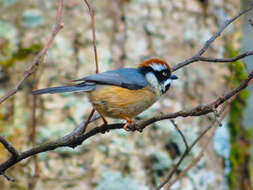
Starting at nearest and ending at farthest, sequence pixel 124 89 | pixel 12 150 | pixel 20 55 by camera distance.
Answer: pixel 12 150 < pixel 124 89 < pixel 20 55

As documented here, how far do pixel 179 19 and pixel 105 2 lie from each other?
2.60 ft

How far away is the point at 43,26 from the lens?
389 centimetres

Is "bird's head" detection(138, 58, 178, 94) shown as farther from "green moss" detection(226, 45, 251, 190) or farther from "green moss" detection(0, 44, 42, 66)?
"green moss" detection(226, 45, 251, 190)

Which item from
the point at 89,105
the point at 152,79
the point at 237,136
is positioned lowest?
the point at 237,136

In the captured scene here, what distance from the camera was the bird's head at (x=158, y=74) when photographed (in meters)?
3.23

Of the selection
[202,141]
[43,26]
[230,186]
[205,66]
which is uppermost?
[43,26]

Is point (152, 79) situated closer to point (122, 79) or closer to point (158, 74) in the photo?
point (158, 74)

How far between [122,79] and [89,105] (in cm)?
73

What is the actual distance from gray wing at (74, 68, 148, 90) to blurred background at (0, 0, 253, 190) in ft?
2.12

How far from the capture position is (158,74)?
129 inches

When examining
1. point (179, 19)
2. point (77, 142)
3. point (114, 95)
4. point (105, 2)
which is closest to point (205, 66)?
point (179, 19)

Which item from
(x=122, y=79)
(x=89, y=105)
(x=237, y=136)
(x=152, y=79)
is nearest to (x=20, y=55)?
(x=89, y=105)

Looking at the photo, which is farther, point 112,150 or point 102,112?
point 112,150

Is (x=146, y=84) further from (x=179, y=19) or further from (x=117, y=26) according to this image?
(x=179, y=19)
